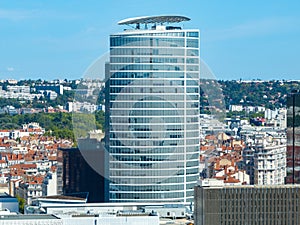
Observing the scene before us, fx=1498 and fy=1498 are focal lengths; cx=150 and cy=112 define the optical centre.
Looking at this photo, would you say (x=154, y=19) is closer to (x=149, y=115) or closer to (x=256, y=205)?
(x=149, y=115)

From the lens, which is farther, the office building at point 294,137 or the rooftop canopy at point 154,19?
the rooftop canopy at point 154,19

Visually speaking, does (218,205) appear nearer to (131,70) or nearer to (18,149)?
(131,70)

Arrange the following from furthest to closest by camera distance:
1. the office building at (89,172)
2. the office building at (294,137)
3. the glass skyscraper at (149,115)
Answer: the office building at (89,172)
the glass skyscraper at (149,115)
the office building at (294,137)

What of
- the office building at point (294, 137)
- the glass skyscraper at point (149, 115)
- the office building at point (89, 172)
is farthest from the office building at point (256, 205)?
the office building at point (89, 172)

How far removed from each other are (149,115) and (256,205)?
73.5 feet

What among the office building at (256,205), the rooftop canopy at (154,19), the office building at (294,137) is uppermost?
the rooftop canopy at (154,19)

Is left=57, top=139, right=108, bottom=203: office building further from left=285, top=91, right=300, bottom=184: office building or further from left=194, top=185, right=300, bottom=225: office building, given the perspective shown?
left=194, top=185, right=300, bottom=225: office building

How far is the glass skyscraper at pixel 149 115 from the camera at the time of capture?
6372 centimetres

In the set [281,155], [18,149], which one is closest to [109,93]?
[281,155]

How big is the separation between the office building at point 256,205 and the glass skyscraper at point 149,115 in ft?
71.7

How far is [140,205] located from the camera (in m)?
61.9

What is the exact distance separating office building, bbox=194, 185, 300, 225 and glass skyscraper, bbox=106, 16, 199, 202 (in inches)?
860

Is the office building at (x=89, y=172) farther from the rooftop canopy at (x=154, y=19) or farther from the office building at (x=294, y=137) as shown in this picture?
the office building at (x=294, y=137)

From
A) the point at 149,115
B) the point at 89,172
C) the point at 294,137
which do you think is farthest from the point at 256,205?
the point at 89,172
